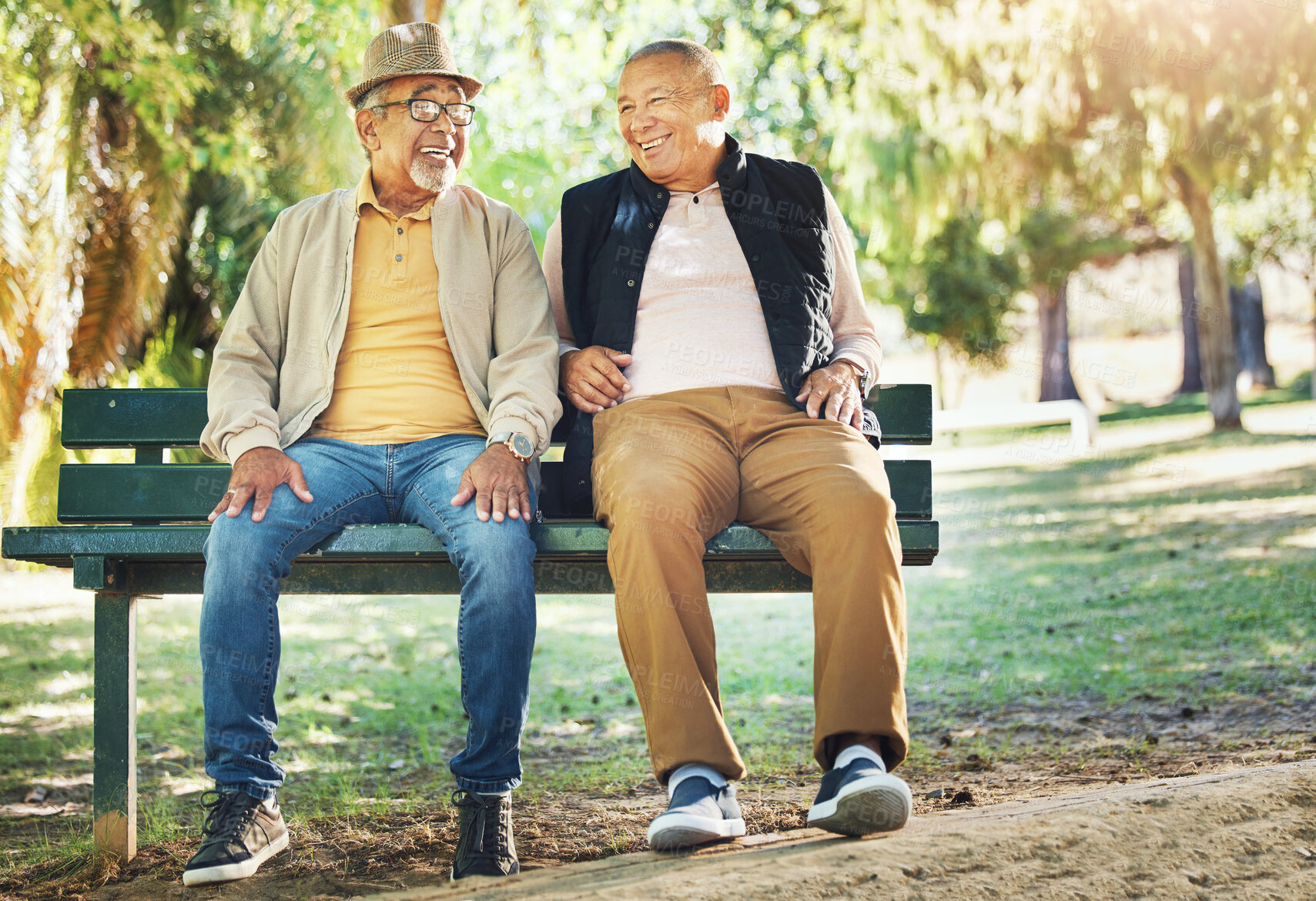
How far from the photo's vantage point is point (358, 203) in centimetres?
344

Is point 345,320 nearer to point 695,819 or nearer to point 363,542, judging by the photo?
point 363,542

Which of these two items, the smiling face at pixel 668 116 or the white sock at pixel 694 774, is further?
the smiling face at pixel 668 116

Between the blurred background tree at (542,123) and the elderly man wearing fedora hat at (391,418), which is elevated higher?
the blurred background tree at (542,123)

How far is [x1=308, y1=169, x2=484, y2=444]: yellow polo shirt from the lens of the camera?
328 cm

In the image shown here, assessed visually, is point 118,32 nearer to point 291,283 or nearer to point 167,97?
point 167,97

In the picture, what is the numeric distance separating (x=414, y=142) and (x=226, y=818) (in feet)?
6.24

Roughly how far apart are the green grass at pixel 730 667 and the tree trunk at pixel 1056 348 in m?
20.9

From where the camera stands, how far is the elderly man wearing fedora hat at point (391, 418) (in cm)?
273

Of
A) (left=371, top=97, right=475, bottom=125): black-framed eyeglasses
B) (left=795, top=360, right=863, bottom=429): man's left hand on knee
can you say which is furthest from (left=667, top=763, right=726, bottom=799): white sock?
(left=371, top=97, right=475, bottom=125): black-framed eyeglasses

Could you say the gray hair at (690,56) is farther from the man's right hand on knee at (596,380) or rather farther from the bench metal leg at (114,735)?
the bench metal leg at (114,735)

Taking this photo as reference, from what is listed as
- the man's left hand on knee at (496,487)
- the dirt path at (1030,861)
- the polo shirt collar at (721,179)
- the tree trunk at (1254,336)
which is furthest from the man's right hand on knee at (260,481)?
the tree trunk at (1254,336)

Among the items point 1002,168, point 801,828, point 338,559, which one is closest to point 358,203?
point 338,559

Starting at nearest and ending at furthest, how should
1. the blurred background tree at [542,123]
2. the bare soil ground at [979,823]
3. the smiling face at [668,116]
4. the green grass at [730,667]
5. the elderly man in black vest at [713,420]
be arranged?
the bare soil ground at [979,823] → the elderly man in black vest at [713,420] → the smiling face at [668,116] → the green grass at [730,667] → the blurred background tree at [542,123]

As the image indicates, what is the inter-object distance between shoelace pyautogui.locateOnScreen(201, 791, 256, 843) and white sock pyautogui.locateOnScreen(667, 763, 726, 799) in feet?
3.23
